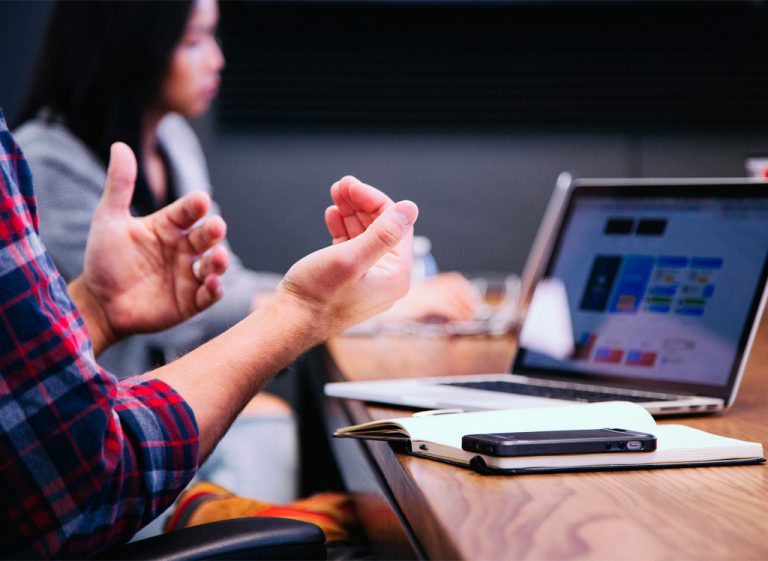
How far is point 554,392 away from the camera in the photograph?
1.17 meters

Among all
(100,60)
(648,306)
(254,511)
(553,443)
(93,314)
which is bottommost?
(254,511)

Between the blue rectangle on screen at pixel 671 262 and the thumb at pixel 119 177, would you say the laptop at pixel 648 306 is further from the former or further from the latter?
the thumb at pixel 119 177

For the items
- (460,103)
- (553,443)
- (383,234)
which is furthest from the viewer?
(460,103)

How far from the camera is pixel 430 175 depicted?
12.2ft

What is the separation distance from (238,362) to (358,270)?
15 centimetres

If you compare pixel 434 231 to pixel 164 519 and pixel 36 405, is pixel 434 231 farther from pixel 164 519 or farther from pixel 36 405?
pixel 36 405

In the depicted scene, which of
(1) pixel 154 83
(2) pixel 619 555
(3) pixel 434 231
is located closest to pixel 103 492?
(2) pixel 619 555

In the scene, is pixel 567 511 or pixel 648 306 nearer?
pixel 567 511

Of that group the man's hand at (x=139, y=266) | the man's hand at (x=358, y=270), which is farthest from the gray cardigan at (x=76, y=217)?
the man's hand at (x=358, y=270)

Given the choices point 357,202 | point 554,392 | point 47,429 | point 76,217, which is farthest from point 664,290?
point 76,217

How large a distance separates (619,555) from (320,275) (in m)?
0.46

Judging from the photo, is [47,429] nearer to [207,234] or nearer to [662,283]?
[207,234]

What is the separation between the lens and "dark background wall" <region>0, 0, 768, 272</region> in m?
3.57

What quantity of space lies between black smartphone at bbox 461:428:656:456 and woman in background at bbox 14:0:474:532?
45.1 inches
